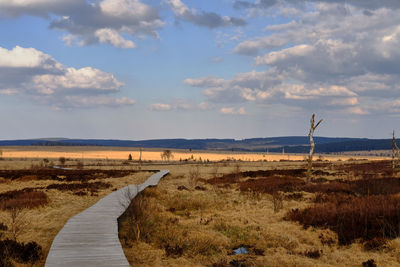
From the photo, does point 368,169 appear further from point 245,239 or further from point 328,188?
point 245,239

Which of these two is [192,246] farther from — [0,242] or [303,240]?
[0,242]

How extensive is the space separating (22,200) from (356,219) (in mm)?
16370

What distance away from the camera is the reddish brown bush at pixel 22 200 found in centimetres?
1834

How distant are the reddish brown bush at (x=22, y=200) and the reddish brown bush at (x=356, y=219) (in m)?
12.7

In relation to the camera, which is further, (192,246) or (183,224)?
(183,224)

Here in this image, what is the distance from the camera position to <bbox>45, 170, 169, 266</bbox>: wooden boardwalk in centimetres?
905

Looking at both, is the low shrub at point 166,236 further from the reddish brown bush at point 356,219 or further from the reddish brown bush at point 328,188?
the reddish brown bush at point 328,188

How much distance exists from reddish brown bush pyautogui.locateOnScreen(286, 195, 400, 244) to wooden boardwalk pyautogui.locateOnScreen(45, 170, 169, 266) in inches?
308

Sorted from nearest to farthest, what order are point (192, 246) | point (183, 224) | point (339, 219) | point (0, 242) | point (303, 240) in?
point (0, 242), point (192, 246), point (303, 240), point (339, 219), point (183, 224)

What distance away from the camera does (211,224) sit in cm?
1589

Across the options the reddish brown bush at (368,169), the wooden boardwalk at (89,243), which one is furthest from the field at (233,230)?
the reddish brown bush at (368,169)

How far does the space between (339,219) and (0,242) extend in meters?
12.1

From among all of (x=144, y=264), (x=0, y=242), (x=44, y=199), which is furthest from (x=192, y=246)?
Result: (x=44, y=199)

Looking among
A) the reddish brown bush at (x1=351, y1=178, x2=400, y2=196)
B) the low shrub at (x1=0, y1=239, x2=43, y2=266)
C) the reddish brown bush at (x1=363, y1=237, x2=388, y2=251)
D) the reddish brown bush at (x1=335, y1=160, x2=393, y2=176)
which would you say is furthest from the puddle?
the reddish brown bush at (x1=335, y1=160, x2=393, y2=176)
